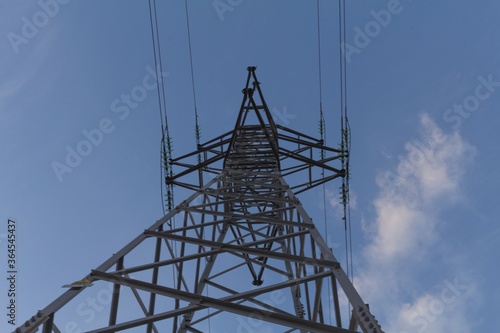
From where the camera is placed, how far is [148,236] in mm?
5805

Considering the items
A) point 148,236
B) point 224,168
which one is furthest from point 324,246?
point 224,168

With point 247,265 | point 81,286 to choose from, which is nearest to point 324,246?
point 81,286

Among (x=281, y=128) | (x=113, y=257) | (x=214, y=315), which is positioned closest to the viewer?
(x=113, y=257)

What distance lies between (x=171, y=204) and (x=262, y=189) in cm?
252

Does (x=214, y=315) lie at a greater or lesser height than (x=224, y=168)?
lesser

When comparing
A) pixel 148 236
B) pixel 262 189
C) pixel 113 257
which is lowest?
pixel 113 257

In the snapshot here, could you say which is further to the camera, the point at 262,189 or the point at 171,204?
the point at 171,204

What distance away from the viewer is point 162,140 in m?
11.3

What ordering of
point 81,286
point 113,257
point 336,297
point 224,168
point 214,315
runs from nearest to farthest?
point 81,286
point 336,297
point 113,257
point 214,315
point 224,168

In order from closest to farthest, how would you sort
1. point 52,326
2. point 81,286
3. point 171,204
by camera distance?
point 52,326 < point 81,286 < point 171,204

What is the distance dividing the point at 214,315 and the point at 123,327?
3.07 meters

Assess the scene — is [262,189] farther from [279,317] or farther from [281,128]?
[279,317]

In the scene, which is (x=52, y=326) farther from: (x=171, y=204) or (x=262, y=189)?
(x=171, y=204)

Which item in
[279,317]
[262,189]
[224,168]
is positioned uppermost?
[224,168]
